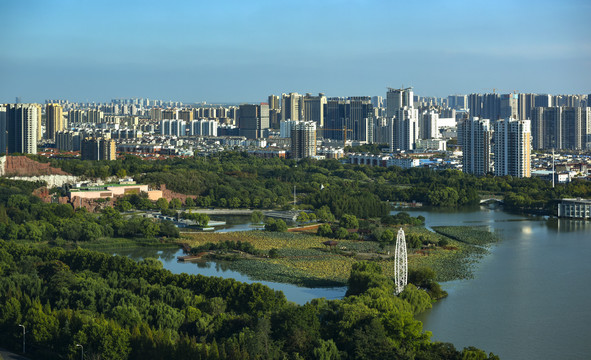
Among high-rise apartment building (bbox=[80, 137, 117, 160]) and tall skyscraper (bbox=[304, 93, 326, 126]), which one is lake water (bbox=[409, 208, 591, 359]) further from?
tall skyscraper (bbox=[304, 93, 326, 126])

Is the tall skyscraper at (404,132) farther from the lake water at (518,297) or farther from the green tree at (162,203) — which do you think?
the lake water at (518,297)

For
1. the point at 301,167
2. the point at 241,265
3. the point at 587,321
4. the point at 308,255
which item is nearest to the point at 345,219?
the point at 308,255

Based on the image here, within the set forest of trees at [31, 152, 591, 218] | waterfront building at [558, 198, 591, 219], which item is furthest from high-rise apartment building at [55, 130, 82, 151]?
waterfront building at [558, 198, 591, 219]

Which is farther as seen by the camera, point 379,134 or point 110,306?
point 379,134

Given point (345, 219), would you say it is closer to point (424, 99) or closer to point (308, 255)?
point (308, 255)

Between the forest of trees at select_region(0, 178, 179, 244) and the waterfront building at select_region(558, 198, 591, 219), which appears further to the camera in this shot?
the waterfront building at select_region(558, 198, 591, 219)

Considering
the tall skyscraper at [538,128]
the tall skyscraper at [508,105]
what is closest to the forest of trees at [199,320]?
the tall skyscraper at [538,128]

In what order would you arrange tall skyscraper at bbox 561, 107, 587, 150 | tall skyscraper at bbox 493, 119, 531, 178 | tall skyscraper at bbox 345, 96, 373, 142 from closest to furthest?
tall skyscraper at bbox 493, 119, 531, 178 < tall skyscraper at bbox 561, 107, 587, 150 < tall skyscraper at bbox 345, 96, 373, 142
